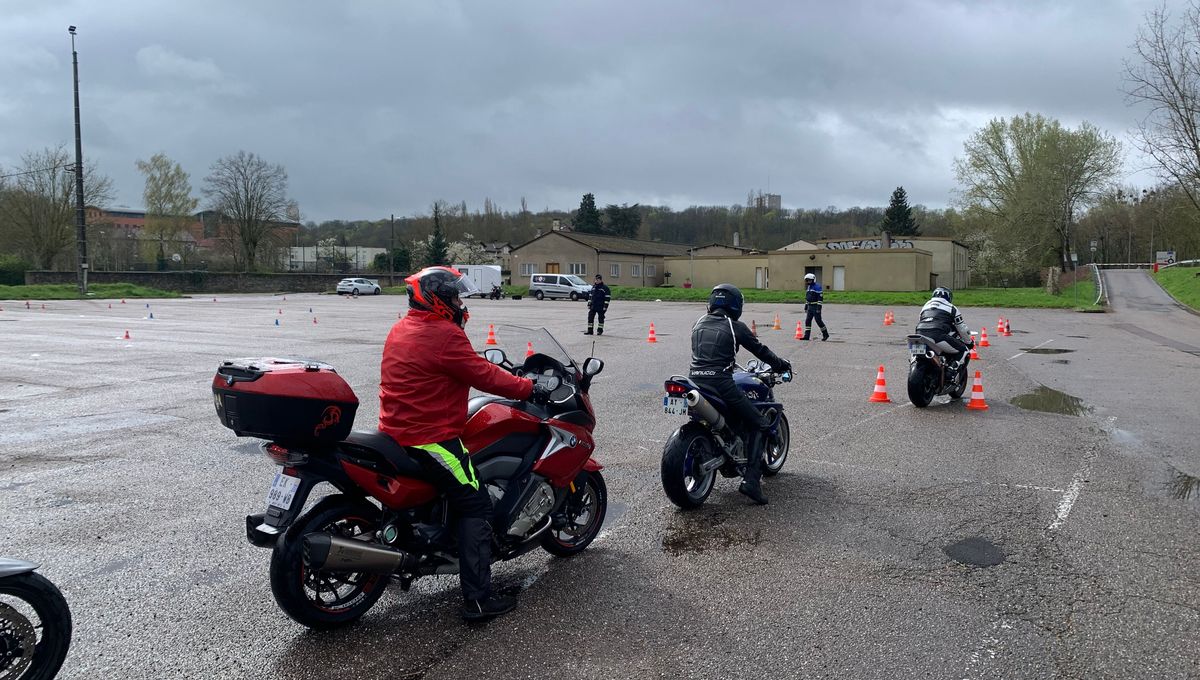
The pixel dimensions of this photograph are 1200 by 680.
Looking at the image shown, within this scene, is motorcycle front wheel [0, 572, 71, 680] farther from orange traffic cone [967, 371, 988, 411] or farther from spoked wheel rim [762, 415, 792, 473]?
orange traffic cone [967, 371, 988, 411]

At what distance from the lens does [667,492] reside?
18.8 feet

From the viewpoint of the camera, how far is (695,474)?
5.99 m

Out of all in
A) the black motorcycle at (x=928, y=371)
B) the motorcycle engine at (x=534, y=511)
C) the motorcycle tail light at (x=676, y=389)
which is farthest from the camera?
the black motorcycle at (x=928, y=371)

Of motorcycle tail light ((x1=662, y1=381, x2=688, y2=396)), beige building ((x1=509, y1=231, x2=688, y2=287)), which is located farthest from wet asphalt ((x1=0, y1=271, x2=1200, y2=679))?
beige building ((x1=509, y1=231, x2=688, y2=287))

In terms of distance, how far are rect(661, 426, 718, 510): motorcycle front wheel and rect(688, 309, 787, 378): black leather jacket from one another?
480mm

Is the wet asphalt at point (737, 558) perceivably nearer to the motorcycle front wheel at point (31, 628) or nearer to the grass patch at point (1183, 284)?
the motorcycle front wheel at point (31, 628)

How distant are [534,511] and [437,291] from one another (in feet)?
4.81

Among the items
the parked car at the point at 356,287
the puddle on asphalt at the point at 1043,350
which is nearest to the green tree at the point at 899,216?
the parked car at the point at 356,287

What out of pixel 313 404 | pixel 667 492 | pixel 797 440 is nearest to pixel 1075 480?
pixel 797 440

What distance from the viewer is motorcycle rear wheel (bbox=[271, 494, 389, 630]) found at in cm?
358

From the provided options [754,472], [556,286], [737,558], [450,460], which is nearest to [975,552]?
[737,558]

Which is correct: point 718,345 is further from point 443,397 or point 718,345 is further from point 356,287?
point 356,287

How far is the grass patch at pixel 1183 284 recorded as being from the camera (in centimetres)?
3854

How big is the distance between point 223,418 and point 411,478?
3.04 feet
